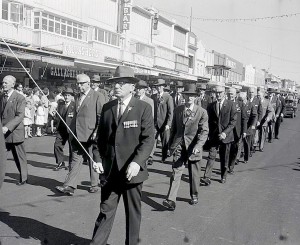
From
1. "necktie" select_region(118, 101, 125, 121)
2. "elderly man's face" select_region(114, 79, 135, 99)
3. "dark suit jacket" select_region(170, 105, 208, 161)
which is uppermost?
"elderly man's face" select_region(114, 79, 135, 99)

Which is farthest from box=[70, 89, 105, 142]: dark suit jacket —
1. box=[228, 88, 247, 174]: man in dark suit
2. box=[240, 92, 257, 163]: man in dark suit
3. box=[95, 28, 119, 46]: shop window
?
box=[95, 28, 119, 46]: shop window

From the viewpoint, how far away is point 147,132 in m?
3.96

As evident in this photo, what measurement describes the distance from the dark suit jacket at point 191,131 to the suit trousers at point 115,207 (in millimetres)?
2406

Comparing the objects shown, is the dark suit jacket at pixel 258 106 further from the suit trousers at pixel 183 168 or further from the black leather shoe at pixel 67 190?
the black leather shoe at pixel 67 190

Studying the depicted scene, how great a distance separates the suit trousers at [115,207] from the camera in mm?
3861

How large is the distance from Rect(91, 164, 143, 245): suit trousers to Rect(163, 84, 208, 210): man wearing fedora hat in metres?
2.13

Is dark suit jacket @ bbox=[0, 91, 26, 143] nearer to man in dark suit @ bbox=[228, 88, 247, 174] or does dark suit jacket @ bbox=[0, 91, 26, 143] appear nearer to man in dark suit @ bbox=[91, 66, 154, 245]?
man in dark suit @ bbox=[91, 66, 154, 245]

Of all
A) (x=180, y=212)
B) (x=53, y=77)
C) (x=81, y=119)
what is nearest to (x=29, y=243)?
(x=180, y=212)

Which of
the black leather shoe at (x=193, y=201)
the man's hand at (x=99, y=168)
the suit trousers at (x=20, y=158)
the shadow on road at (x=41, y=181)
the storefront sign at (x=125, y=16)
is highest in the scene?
the storefront sign at (x=125, y=16)

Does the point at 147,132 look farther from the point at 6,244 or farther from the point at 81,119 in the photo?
the point at 81,119

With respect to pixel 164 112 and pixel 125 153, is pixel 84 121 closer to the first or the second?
pixel 125 153

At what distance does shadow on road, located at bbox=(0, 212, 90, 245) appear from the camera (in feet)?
14.4

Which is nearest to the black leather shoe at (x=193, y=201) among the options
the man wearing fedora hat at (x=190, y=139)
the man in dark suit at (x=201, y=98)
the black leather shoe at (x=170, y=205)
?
the man wearing fedora hat at (x=190, y=139)

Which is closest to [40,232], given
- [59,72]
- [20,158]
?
[20,158]
